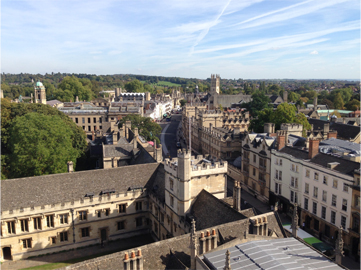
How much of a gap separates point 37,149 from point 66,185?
11324 mm

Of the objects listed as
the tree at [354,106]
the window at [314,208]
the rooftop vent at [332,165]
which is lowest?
the window at [314,208]

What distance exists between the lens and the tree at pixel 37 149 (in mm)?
44469

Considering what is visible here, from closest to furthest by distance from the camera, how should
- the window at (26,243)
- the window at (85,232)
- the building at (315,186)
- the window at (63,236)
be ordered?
1. the window at (26,243)
2. the window at (63,236)
3. the building at (315,186)
4. the window at (85,232)

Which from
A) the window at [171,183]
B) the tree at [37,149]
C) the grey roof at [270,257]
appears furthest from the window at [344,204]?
the tree at [37,149]

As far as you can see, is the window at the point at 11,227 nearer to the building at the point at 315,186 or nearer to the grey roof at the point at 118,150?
the grey roof at the point at 118,150

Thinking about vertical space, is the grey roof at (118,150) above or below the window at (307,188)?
above

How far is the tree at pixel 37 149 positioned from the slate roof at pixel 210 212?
24.7 m

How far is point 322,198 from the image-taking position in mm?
38812

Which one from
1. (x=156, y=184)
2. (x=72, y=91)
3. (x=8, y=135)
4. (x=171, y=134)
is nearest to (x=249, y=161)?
(x=156, y=184)

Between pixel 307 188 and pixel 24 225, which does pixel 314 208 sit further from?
pixel 24 225

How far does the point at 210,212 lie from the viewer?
1141 inches

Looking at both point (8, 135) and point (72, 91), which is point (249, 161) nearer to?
point (8, 135)

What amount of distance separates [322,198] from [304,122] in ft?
123

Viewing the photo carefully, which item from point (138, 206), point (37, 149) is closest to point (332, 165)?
point (138, 206)
